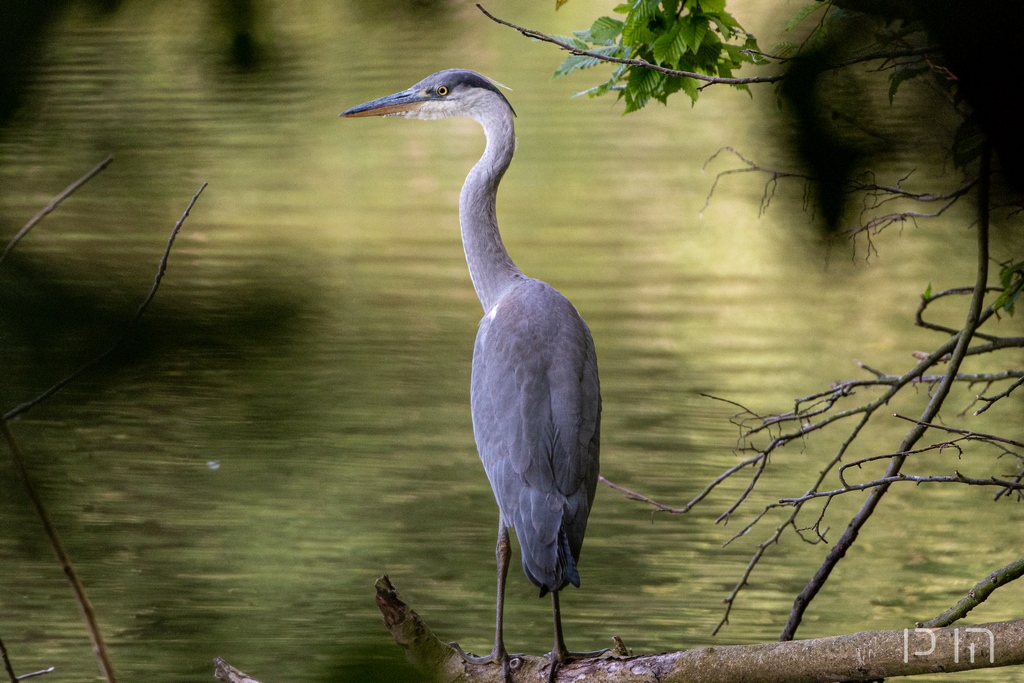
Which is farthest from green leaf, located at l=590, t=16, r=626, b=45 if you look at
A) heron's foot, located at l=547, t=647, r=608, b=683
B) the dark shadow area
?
the dark shadow area

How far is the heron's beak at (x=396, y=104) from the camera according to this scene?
7.28 ft

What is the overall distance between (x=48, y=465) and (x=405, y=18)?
0.23 meters

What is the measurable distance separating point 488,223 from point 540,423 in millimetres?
586

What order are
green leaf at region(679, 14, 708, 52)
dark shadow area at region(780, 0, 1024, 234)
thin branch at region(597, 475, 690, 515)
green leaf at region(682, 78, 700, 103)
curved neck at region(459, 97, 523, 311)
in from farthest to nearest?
curved neck at region(459, 97, 523, 311) → thin branch at region(597, 475, 690, 515) → green leaf at region(682, 78, 700, 103) → green leaf at region(679, 14, 708, 52) → dark shadow area at region(780, 0, 1024, 234)

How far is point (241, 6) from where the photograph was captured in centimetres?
40

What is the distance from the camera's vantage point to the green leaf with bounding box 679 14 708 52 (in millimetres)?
1430

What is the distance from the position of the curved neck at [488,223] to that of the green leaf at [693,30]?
801mm

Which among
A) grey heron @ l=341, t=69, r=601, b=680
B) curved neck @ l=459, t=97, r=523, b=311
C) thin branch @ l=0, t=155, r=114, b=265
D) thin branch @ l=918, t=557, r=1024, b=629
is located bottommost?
thin branch @ l=918, t=557, r=1024, b=629

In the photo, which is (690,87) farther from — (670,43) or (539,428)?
(539,428)

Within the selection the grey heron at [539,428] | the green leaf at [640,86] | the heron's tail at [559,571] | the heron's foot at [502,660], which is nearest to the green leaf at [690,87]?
the green leaf at [640,86]

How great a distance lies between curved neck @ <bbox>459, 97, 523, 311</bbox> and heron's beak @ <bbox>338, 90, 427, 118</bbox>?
0.61ft

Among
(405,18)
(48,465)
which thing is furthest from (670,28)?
(48,465)

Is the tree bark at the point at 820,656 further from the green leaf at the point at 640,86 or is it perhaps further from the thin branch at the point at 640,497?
the green leaf at the point at 640,86

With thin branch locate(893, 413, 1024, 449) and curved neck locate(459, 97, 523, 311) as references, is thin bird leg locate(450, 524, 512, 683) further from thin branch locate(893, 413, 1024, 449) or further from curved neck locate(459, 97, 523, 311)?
thin branch locate(893, 413, 1024, 449)
